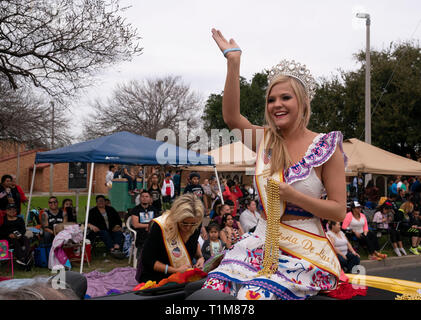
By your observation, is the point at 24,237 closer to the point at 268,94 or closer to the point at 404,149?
the point at 268,94

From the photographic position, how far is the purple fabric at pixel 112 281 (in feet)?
21.5

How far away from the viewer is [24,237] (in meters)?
7.84

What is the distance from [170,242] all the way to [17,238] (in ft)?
15.8

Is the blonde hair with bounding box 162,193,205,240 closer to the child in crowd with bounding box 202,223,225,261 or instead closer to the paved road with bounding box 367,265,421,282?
the child in crowd with bounding box 202,223,225,261

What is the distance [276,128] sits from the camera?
81.4 inches

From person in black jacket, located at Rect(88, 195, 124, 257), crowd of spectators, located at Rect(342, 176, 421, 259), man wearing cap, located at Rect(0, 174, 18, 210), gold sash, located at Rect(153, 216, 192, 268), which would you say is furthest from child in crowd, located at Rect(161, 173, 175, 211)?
gold sash, located at Rect(153, 216, 192, 268)

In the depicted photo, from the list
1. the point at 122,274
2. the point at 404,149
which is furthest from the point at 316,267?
the point at 404,149

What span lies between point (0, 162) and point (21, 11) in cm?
2516

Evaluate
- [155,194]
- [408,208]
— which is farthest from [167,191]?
[408,208]

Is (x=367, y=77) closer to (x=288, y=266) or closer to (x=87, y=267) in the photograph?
(x=87, y=267)

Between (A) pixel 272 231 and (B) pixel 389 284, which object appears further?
(B) pixel 389 284

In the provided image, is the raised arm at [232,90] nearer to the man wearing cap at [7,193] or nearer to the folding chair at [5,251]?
the folding chair at [5,251]

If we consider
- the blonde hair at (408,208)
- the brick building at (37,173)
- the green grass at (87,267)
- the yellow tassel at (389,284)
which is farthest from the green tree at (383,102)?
the yellow tassel at (389,284)

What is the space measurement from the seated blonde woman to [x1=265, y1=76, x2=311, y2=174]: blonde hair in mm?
2322
